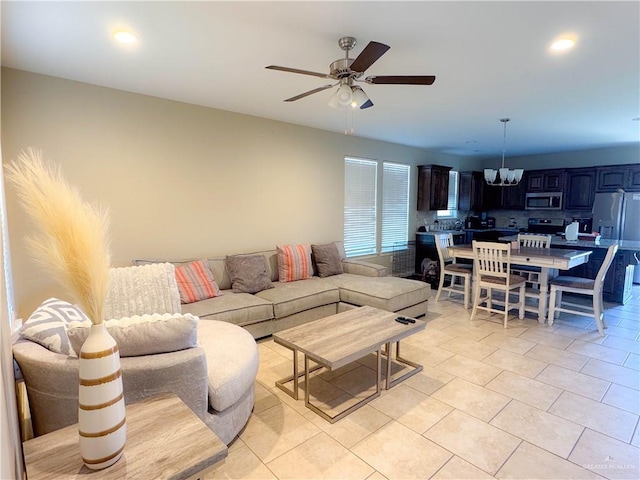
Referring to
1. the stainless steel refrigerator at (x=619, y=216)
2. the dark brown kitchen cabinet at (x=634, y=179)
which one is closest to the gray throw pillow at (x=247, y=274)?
the stainless steel refrigerator at (x=619, y=216)

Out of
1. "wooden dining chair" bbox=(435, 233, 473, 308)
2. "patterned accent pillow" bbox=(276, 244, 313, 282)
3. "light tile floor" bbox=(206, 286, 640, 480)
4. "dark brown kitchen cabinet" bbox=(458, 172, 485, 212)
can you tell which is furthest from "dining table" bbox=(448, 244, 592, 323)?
"dark brown kitchen cabinet" bbox=(458, 172, 485, 212)

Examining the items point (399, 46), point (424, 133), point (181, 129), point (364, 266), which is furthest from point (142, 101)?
point (424, 133)

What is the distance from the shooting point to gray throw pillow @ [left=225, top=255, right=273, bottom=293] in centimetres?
389

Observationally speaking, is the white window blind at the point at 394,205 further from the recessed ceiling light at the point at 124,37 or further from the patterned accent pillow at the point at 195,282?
the recessed ceiling light at the point at 124,37

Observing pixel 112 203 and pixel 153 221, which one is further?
pixel 153 221

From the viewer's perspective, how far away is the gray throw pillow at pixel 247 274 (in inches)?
153

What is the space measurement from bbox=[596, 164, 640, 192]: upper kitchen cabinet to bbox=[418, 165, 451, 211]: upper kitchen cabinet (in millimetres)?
2888

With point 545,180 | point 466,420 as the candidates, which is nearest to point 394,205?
point 545,180

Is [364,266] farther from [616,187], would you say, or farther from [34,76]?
[616,187]

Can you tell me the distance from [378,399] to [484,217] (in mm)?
7030

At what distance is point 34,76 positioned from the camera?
2.92 metres

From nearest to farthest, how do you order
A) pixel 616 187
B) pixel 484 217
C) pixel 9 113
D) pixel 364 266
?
pixel 9 113, pixel 364 266, pixel 616 187, pixel 484 217

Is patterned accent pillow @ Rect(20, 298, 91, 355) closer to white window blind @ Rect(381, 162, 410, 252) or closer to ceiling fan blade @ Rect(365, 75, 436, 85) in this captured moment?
ceiling fan blade @ Rect(365, 75, 436, 85)

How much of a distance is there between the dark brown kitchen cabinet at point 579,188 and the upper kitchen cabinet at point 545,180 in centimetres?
14
